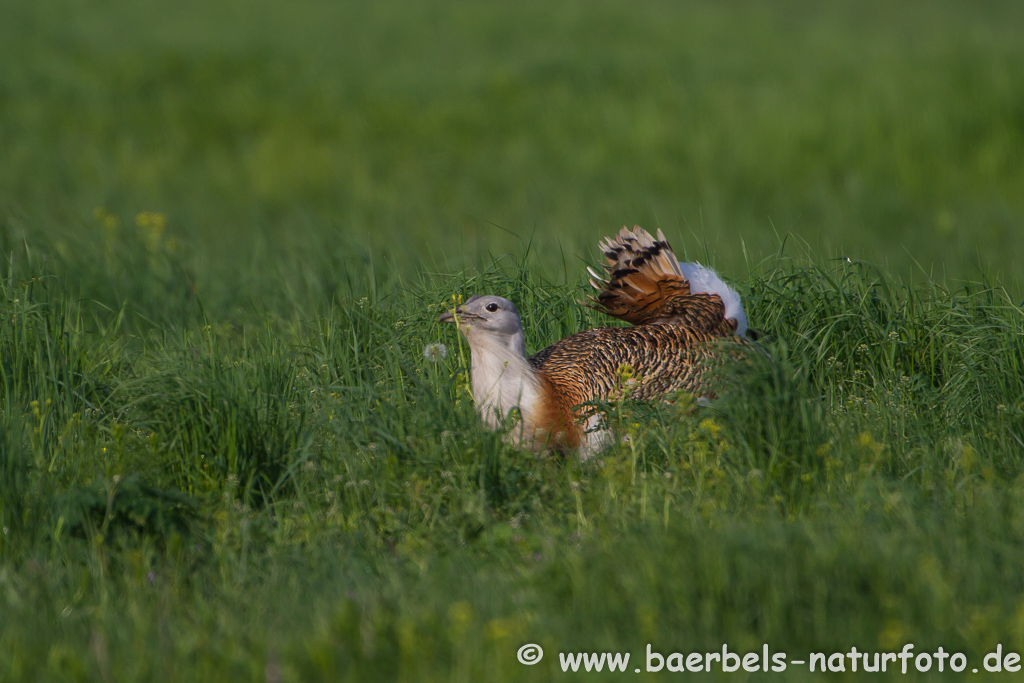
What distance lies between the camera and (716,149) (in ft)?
34.3

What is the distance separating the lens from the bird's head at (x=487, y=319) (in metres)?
3.82

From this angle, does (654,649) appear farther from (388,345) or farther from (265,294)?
(265,294)

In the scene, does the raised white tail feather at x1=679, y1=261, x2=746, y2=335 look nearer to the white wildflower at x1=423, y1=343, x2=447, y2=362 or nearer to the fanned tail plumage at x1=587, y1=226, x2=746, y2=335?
the fanned tail plumage at x1=587, y1=226, x2=746, y2=335

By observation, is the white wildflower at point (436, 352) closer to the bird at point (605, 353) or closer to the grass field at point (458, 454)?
the grass field at point (458, 454)

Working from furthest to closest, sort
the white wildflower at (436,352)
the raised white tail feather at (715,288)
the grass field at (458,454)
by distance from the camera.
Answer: the raised white tail feather at (715,288) → the white wildflower at (436,352) → the grass field at (458,454)

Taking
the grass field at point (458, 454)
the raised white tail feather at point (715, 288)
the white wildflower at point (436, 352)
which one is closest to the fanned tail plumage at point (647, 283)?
the raised white tail feather at point (715, 288)

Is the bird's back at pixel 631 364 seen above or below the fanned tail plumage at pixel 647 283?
below

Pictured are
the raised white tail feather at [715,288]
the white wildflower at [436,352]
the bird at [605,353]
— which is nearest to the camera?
the bird at [605,353]

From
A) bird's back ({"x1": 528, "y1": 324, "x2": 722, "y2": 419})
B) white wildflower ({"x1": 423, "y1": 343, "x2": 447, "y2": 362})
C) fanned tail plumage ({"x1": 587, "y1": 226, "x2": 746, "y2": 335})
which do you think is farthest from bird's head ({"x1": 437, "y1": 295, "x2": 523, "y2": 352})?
fanned tail plumage ({"x1": 587, "y1": 226, "x2": 746, "y2": 335})

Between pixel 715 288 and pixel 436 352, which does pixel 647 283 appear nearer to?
pixel 715 288

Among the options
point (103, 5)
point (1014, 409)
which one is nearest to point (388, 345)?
point (1014, 409)

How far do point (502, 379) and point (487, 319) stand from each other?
22cm

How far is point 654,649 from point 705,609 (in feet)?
0.55

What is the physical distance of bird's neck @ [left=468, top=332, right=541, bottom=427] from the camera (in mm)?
3768
